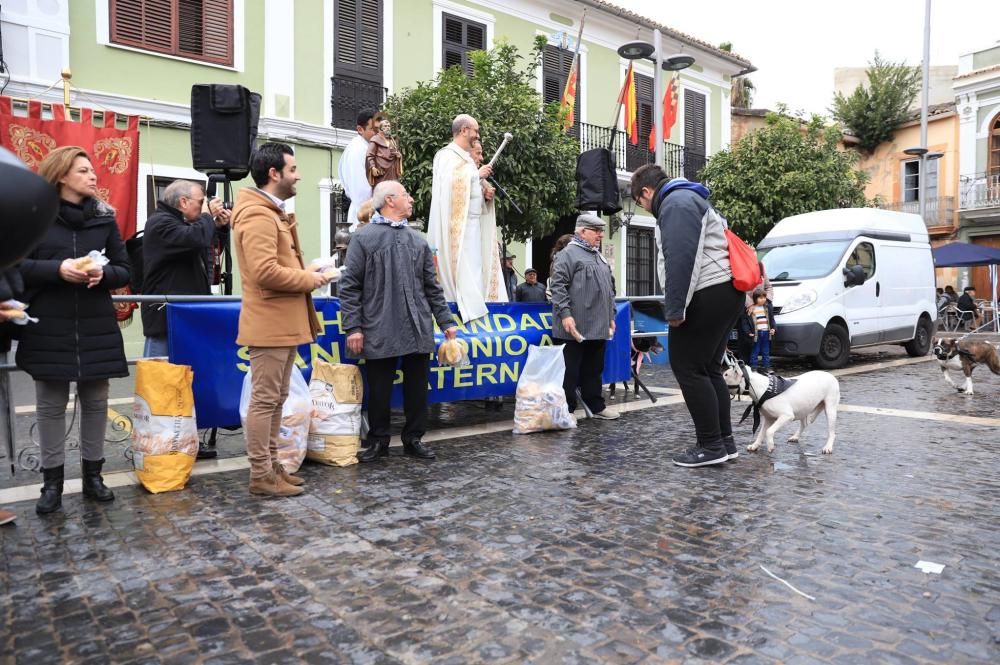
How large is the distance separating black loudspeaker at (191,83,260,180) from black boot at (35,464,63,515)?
11.3ft

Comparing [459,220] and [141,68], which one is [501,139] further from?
[141,68]

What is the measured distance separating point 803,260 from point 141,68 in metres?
11.3

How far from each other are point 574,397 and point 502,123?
18.6 feet

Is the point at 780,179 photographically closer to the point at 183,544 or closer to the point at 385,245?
the point at 385,245

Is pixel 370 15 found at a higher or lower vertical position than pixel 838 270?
higher

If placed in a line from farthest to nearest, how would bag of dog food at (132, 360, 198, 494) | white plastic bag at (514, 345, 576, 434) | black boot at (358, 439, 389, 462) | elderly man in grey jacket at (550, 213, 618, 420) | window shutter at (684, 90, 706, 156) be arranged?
window shutter at (684, 90, 706, 156) → elderly man in grey jacket at (550, 213, 618, 420) → white plastic bag at (514, 345, 576, 434) → black boot at (358, 439, 389, 462) → bag of dog food at (132, 360, 198, 494)

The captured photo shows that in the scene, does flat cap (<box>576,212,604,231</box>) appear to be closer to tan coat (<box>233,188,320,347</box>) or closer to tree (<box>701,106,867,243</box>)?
tan coat (<box>233,188,320,347</box>)

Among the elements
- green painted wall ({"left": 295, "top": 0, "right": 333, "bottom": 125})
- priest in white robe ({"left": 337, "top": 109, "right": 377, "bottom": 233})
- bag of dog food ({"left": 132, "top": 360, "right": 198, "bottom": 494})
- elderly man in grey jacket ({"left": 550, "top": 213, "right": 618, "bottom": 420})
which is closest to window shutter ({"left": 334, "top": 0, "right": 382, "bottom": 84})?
green painted wall ({"left": 295, "top": 0, "right": 333, "bottom": 125})

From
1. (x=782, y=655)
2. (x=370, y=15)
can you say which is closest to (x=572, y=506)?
(x=782, y=655)

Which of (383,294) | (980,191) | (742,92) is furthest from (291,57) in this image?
(980,191)

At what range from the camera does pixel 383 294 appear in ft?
17.2

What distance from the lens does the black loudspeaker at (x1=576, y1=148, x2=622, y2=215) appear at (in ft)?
27.6

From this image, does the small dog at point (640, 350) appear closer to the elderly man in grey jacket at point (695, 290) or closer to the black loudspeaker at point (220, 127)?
the elderly man in grey jacket at point (695, 290)

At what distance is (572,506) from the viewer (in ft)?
13.7
